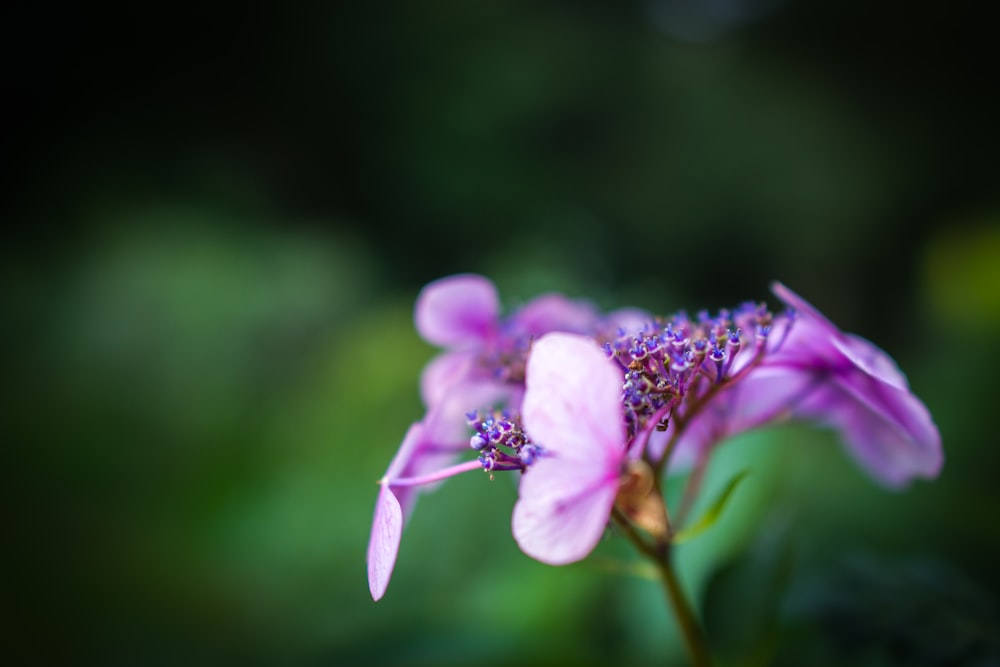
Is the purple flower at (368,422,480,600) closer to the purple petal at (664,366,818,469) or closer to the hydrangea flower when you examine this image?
the hydrangea flower

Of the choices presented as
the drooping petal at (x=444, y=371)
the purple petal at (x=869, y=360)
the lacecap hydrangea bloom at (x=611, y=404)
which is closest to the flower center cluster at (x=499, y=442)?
the lacecap hydrangea bloom at (x=611, y=404)

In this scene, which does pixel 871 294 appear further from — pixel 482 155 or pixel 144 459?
pixel 144 459

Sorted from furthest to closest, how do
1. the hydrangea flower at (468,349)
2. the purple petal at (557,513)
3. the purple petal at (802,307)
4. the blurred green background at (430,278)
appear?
the blurred green background at (430,278) < the hydrangea flower at (468,349) < the purple petal at (802,307) < the purple petal at (557,513)

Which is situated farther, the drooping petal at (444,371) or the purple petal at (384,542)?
the drooping petal at (444,371)

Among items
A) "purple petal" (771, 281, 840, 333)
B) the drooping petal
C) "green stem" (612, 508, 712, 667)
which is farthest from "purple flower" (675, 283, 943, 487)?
the drooping petal

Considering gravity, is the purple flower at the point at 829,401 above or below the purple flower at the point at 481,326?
below

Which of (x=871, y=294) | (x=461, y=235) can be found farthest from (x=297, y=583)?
(x=871, y=294)

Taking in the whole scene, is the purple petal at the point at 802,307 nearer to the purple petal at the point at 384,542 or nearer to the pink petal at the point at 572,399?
the pink petal at the point at 572,399
